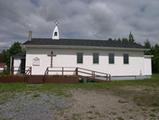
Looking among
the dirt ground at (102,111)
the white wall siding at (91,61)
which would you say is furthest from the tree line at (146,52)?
the dirt ground at (102,111)

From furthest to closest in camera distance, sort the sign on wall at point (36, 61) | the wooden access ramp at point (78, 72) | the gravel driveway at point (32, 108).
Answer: the sign on wall at point (36, 61) < the wooden access ramp at point (78, 72) < the gravel driveway at point (32, 108)

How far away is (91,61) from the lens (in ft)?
80.3

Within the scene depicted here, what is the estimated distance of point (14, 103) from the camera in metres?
10.4

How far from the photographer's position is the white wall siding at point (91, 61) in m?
23.5

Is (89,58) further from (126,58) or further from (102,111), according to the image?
(102,111)

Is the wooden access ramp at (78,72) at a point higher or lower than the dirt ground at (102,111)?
higher

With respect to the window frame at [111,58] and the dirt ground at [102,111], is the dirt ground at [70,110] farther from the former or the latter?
the window frame at [111,58]

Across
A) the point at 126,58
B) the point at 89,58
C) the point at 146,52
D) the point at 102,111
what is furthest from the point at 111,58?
the point at 146,52

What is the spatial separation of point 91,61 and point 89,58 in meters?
0.39

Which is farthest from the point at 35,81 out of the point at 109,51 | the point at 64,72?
the point at 109,51

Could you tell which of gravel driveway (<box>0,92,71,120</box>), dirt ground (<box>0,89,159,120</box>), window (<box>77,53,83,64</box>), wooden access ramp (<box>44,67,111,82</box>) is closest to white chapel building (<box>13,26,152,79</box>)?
window (<box>77,53,83,64</box>)

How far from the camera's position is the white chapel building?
77.2ft

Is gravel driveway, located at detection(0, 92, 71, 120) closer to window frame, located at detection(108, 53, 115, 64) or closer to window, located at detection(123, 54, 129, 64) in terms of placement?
window frame, located at detection(108, 53, 115, 64)

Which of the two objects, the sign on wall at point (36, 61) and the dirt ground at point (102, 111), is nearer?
the dirt ground at point (102, 111)
